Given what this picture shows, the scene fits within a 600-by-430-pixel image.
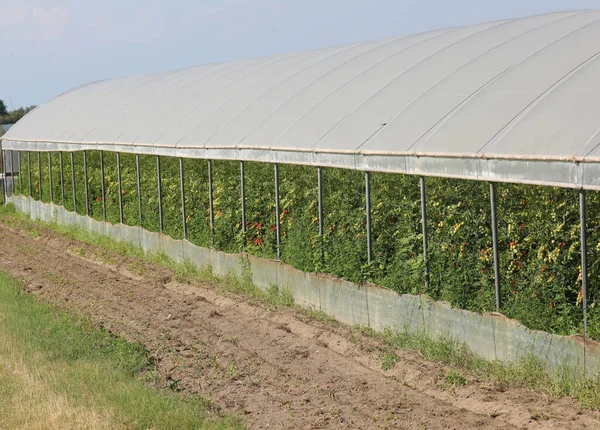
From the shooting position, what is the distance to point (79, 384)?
370 inches

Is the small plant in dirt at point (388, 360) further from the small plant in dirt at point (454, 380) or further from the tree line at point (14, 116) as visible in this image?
the tree line at point (14, 116)

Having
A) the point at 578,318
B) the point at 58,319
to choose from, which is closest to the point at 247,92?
the point at 58,319

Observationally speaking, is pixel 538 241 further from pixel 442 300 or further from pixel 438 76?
pixel 438 76

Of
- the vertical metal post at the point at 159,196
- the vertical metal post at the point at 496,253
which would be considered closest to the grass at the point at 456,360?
the vertical metal post at the point at 496,253

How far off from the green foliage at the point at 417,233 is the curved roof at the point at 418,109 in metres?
0.42

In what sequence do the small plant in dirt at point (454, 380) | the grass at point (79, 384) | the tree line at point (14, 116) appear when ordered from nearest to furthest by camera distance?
the grass at point (79, 384) < the small plant in dirt at point (454, 380) < the tree line at point (14, 116)

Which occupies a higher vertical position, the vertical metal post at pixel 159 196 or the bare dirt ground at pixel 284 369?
the vertical metal post at pixel 159 196

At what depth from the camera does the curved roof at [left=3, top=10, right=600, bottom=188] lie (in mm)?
9844

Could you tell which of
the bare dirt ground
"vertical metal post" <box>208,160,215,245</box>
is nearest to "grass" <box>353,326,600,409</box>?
the bare dirt ground

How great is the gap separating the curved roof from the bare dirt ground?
210 centimetres

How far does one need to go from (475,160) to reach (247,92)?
385 inches

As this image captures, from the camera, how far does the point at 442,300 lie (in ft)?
35.0

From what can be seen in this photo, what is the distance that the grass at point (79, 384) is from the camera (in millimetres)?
8320

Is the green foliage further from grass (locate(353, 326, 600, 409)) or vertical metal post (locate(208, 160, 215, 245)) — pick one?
grass (locate(353, 326, 600, 409))
